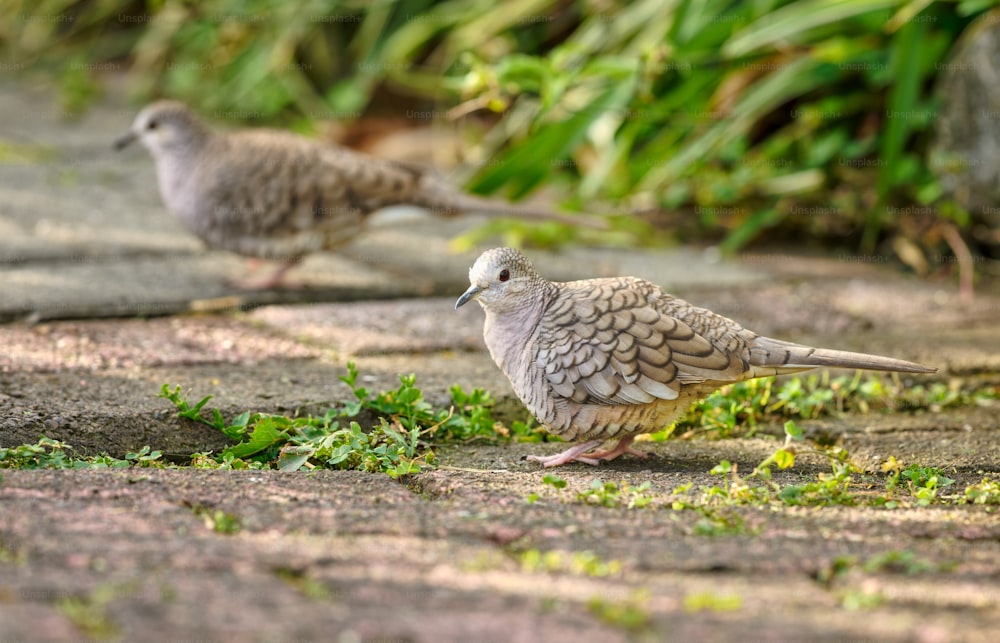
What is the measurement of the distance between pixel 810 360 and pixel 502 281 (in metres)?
0.75

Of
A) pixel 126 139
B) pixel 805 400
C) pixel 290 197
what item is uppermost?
pixel 126 139

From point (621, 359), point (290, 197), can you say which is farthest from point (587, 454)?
point (290, 197)

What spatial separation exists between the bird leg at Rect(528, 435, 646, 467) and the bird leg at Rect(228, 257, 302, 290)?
1841 mm

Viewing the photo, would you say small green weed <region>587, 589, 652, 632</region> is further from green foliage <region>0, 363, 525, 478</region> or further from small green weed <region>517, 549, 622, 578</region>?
green foliage <region>0, 363, 525, 478</region>

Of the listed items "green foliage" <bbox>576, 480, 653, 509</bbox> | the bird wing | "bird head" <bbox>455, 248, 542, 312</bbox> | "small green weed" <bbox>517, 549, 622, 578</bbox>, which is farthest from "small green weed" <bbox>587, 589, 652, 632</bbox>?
"bird head" <bbox>455, 248, 542, 312</bbox>

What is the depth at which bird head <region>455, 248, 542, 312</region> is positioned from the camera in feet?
9.48

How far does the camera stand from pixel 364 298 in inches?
168

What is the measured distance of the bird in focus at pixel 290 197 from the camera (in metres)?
4.43

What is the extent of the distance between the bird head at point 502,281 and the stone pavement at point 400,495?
1.15 ft

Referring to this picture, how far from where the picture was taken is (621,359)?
8.83 ft

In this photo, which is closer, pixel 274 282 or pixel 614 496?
pixel 614 496

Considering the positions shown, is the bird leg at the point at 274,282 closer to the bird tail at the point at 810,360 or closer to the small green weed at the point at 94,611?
the bird tail at the point at 810,360

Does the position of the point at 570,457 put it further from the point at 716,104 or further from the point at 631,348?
the point at 716,104

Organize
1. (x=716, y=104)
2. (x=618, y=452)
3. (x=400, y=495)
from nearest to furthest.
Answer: (x=400, y=495), (x=618, y=452), (x=716, y=104)
